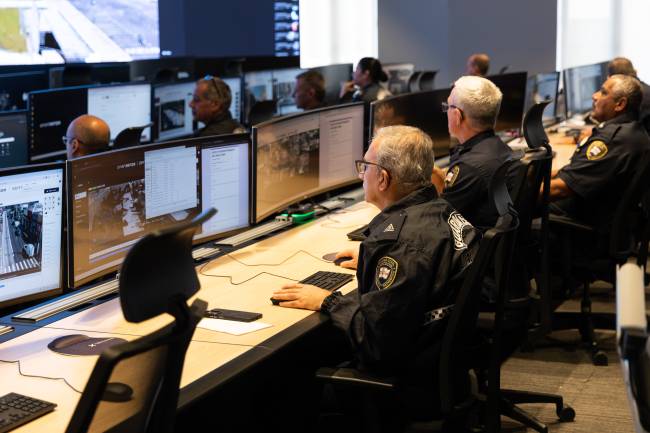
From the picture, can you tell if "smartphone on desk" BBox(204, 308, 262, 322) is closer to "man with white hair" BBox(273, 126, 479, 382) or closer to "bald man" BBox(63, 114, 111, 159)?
"man with white hair" BBox(273, 126, 479, 382)

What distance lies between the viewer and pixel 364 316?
236cm

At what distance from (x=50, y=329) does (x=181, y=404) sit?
0.73m

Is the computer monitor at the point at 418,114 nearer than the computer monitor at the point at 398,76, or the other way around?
the computer monitor at the point at 418,114

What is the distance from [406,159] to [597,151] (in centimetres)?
203

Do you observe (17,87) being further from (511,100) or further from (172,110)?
(511,100)

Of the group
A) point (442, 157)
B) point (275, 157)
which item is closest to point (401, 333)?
point (275, 157)

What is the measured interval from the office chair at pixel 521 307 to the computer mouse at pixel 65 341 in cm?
113

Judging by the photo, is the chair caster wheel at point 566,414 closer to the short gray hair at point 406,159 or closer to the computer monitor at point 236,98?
the short gray hair at point 406,159

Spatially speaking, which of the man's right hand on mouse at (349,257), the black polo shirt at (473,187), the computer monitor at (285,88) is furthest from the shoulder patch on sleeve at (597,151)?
the computer monitor at (285,88)

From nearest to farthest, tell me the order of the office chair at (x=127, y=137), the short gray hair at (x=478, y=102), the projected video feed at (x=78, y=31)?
1. the short gray hair at (x=478, y=102)
2. the office chair at (x=127, y=137)
3. the projected video feed at (x=78, y=31)

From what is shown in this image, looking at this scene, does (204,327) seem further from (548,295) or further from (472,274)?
(548,295)

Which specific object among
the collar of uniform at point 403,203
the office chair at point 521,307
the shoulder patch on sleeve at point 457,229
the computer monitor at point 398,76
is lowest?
the office chair at point 521,307

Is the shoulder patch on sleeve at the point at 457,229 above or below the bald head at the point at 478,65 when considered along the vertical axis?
below

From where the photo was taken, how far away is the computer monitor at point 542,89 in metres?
7.07
